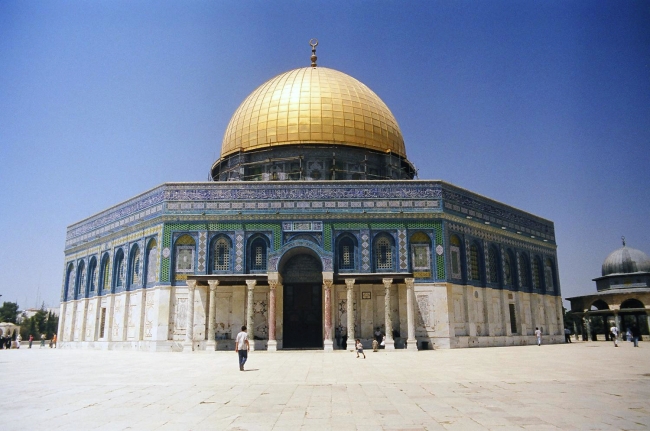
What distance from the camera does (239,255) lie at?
25469 millimetres

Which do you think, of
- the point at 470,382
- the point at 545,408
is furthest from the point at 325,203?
the point at 545,408

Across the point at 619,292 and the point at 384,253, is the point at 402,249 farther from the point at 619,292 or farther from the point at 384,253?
the point at 619,292

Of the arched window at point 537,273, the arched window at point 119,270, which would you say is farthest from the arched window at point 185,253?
the arched window at point 537,273

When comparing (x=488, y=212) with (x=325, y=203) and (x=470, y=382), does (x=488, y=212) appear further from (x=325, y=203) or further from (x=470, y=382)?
(x=470, y=382)

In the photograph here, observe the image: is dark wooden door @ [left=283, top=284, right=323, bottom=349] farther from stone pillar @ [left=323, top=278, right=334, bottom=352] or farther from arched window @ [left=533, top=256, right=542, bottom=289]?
arched window @ [left=533, top=256, right=542, bottom=289]

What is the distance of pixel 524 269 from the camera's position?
3250 cm

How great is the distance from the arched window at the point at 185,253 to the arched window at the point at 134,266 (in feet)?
10.7

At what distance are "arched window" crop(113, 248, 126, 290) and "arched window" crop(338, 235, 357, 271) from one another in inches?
456

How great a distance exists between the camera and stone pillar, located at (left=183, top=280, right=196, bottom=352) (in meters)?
24.2

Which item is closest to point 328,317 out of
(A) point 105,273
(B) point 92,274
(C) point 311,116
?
(C) point 311,116

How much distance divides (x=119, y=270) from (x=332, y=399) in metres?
23.5

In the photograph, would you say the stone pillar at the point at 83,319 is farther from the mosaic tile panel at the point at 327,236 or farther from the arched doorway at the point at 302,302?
the mosaic tile panel at the point at 327,236

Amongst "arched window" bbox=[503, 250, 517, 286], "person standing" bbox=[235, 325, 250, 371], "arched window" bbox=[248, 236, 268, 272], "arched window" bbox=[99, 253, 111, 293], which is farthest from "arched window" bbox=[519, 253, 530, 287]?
"arched window" bbox=[99, 253, 111, 293]

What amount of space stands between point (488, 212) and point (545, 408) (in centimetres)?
2323
